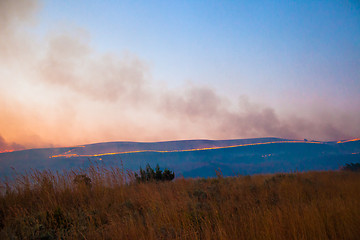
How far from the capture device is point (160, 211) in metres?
4.68

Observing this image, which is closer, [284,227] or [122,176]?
[284,227]

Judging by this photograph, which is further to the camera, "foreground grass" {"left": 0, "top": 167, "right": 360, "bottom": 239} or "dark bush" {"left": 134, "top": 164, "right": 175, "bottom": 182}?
"dark bush" {"left": 134, "top": 164, "right": 175, "bottom": 182}

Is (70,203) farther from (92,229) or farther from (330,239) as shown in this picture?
(330,239)

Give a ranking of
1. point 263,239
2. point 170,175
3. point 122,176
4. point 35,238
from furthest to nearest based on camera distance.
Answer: point 170,175, point 122,176, point 35,238, point 263,239

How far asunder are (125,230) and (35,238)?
1641mm

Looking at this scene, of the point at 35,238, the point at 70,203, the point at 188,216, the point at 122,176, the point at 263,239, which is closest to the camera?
the point at 263,239

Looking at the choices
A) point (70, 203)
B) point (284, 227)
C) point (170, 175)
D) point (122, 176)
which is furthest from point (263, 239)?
point (170, 175)

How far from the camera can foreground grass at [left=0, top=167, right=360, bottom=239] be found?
3.68 m

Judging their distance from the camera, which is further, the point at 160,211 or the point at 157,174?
the point at 157,174

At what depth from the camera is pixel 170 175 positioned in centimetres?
1189

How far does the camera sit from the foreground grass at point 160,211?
12.1ft

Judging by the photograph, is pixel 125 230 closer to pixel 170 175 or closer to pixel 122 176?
pixel 122 176

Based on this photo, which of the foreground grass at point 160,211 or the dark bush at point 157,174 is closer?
the foreground grass at point 160,211

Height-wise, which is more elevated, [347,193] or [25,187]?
[25,187]
